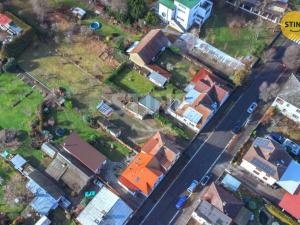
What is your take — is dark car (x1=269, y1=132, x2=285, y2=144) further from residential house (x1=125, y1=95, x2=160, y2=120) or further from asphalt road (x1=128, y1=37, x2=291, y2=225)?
residential house (x1=125, y1=95, x2=160, y2=120)

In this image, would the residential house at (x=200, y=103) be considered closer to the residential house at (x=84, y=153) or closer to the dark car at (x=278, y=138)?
the dark car at (x=278, y=138)

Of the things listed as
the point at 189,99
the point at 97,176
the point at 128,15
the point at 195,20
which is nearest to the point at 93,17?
the point at 128,15

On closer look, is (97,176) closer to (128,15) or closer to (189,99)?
(189,99)

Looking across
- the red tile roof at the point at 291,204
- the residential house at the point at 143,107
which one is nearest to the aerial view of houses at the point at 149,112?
the red tile roof at the point at 291,204

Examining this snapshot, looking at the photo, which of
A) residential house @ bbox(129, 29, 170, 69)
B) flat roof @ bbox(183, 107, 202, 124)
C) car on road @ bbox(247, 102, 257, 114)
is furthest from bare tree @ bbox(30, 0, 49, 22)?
car on road @ bbox(247, 102, 257, 114)

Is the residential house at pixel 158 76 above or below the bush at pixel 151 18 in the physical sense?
below

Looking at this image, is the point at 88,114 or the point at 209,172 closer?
the point at 209,172
